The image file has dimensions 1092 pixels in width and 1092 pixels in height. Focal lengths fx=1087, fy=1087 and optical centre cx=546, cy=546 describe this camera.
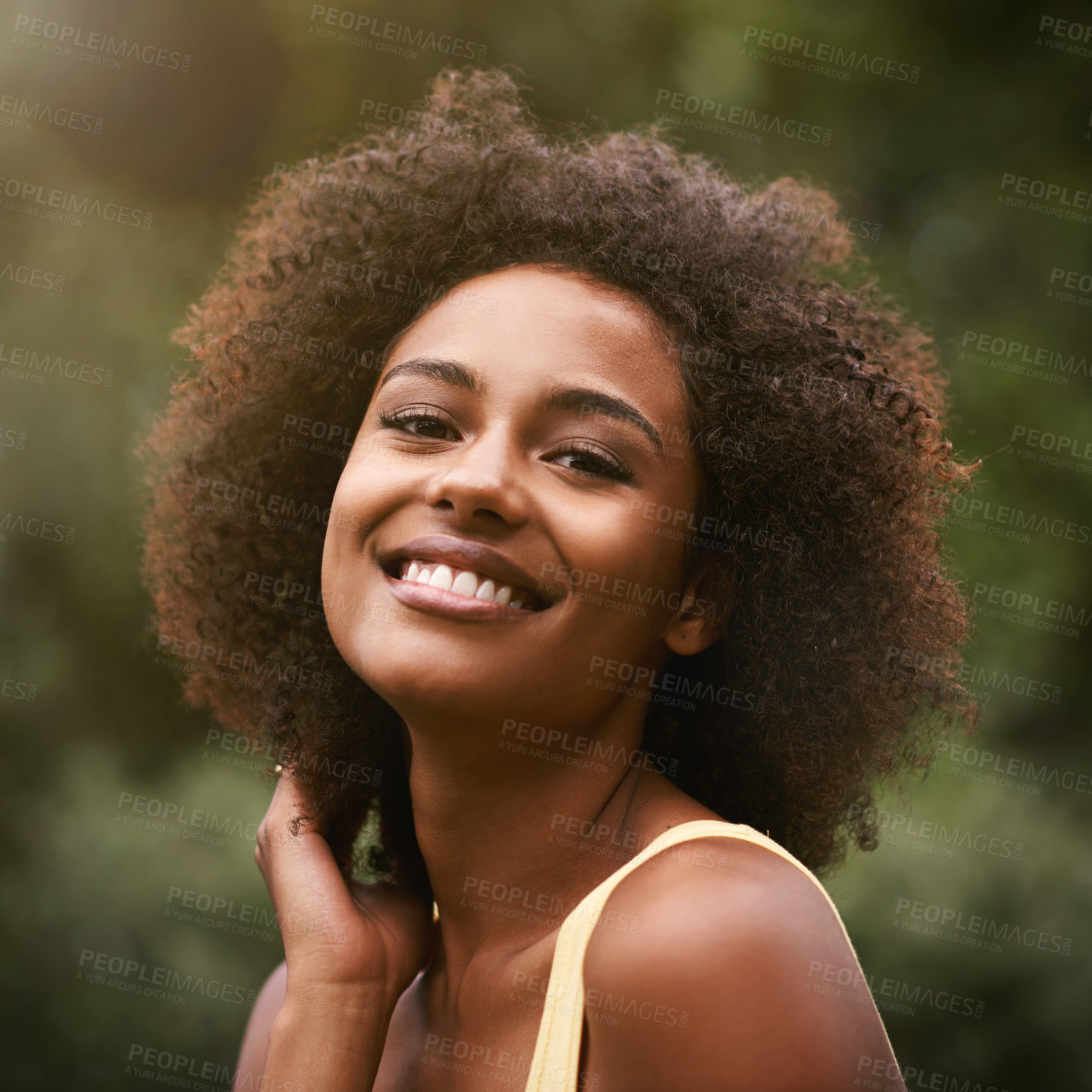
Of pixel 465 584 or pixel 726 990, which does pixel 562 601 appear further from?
pixel 726 990

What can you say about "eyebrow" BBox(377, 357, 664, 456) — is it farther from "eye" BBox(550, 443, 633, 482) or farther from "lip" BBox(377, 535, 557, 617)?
"lip" BBox(377, 535, 557, 617)

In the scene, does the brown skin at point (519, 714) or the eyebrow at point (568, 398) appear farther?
the eyebrow at point (568, 398)

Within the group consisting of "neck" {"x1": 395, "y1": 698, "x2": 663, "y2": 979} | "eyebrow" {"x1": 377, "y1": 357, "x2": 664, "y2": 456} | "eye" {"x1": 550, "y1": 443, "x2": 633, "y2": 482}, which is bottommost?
"neck" {"x1": 395, "y1": 698, "x2": 663, "y2": 979}

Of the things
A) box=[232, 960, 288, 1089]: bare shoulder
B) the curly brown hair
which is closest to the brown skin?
the curly brown hair

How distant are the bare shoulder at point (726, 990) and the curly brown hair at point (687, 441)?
668 mm

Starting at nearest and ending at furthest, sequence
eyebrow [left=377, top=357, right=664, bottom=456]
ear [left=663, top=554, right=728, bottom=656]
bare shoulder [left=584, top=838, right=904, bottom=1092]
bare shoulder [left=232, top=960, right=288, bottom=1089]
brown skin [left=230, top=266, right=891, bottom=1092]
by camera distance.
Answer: bare shoulder [left=584, top=838, right=904, bottom=1092], brown skin [left=230, top=266, right=891, bottom=1092], eyebrow [left=377, top=357, right=664, bottom=456], ear [left=663, top=554, right=728, bottom=656], bare shoulder [left=232, top=960, right=288, bottom=1089]

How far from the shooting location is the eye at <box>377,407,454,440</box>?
2016mm

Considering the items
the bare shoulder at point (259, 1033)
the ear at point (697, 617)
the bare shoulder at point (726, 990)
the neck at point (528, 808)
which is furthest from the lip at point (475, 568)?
the bare shoulder at point (259, 1033)

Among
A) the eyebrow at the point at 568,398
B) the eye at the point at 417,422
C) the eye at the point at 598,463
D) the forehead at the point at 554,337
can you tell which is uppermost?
the forehead at the point at 554,337

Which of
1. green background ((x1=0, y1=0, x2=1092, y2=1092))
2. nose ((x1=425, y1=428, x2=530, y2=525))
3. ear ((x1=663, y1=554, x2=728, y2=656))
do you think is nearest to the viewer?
nose ((x1=425, y1=428, x2=530, y2=525))

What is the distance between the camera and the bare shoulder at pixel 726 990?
151 cm

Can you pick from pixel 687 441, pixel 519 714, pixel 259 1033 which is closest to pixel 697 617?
pixel 687 441

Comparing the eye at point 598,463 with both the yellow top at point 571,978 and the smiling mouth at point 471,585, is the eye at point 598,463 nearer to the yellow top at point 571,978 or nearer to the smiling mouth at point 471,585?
the smiling mouth at point 471,585

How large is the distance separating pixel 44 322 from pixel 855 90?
3779 millimetres
